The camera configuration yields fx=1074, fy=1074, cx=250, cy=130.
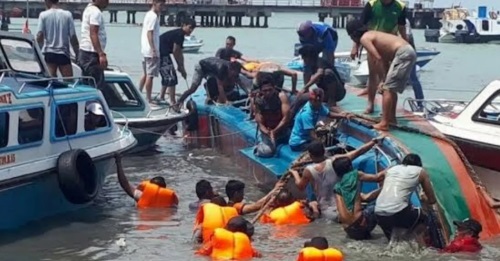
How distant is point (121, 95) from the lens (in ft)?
59.5

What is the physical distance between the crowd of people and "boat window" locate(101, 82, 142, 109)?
0.70m

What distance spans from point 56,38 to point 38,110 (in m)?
3.30

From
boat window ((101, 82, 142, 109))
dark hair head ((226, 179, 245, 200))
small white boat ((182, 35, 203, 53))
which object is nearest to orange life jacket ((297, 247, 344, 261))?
dark hair head ((226, 179, 245, 200))

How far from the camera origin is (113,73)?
18000 mm

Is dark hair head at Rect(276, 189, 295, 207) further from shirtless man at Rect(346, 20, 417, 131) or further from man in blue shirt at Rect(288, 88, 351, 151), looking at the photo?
shirtless man at Rect(346, 20, 417, 131)

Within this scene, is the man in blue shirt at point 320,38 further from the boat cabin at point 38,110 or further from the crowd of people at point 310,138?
the boat cabin at point 38,110

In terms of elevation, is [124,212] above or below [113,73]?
below

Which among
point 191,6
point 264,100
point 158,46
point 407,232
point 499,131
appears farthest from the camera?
point 191,6

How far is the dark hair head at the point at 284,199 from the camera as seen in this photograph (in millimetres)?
13242

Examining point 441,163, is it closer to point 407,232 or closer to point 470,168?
Result: point 470,168

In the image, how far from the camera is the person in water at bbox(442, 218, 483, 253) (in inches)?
454

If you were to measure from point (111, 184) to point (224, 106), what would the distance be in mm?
3608

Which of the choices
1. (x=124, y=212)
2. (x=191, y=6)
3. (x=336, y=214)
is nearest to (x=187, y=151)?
(x=124, y=212)

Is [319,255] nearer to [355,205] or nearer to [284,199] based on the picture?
[355,205]
